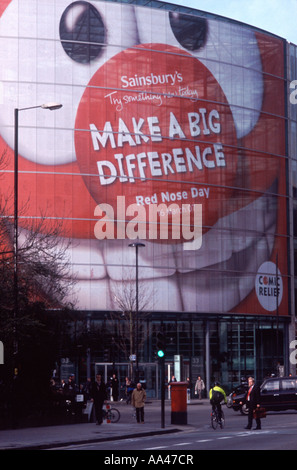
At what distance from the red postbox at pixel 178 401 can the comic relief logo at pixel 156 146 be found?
34221mm

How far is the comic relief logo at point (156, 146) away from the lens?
70438 millimetres

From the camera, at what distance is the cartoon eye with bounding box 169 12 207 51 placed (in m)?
74.4

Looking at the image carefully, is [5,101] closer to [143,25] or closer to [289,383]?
[143,25]

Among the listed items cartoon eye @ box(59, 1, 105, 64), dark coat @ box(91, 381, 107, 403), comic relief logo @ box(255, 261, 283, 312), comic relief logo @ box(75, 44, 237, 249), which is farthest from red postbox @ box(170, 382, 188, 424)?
comic relief logo @ box(255, 261, 283, 312)

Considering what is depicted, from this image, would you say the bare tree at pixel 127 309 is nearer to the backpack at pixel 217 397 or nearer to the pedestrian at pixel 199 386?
the pedestrian at pixel 199 386

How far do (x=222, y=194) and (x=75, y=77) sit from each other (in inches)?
570

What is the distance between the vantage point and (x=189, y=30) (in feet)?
246

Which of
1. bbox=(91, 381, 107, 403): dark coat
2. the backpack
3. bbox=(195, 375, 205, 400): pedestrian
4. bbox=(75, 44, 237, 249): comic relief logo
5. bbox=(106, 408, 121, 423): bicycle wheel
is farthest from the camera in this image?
bbox=(75, 44, 237, 249): comic relief logo

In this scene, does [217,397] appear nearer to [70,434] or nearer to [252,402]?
[252,402]

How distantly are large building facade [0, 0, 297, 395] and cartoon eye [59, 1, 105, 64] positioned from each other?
0.10m

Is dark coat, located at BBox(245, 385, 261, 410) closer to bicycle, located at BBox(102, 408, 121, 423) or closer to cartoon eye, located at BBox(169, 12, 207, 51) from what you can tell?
bicycle, located at BBox(102, 408, 121, 423)

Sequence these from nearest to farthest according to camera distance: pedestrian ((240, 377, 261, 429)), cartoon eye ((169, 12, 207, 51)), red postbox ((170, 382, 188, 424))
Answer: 1. pedestrian ((240, 377, 261, 429))
2. red postbox ((170, 382, 188, 424))
3. cartoon eye ((169, 12, 207, 51))

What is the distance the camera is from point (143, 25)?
240ft
